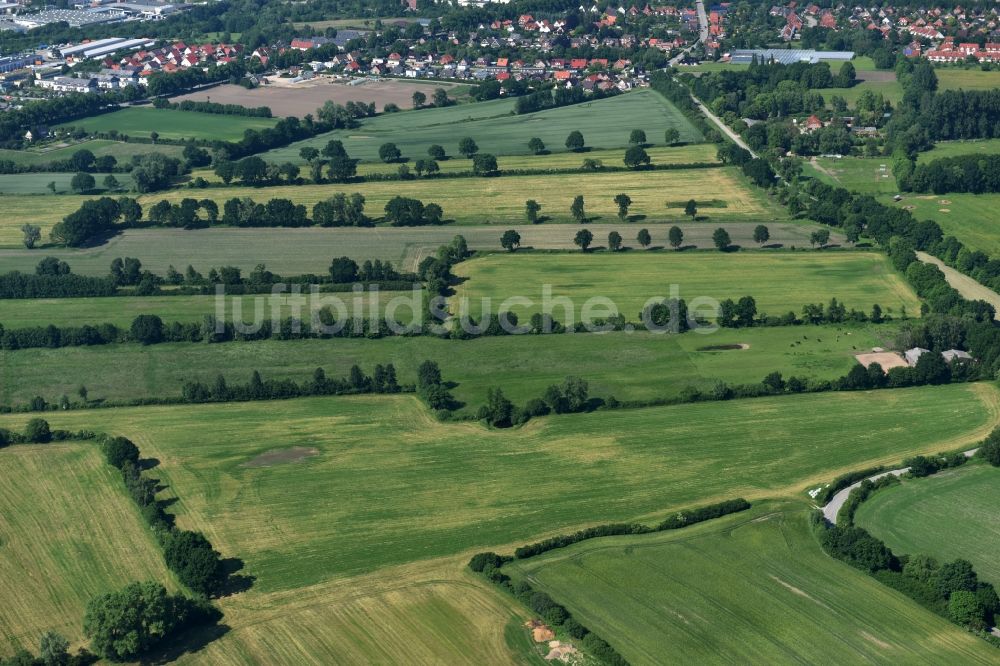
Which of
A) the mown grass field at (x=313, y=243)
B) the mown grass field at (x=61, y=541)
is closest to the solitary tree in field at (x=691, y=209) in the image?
the mown grass field at (x=313, y=243)

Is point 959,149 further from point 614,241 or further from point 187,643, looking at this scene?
point 187,643

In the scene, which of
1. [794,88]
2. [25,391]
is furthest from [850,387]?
[794,88]

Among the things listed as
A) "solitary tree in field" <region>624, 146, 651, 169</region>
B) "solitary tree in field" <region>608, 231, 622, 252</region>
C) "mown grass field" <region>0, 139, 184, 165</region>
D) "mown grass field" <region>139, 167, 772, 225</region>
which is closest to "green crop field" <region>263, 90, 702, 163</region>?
"solitary tree in field" <region>624, 146, 651, 169</region>

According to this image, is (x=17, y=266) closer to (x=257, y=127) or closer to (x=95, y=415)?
(x=95, y=415)

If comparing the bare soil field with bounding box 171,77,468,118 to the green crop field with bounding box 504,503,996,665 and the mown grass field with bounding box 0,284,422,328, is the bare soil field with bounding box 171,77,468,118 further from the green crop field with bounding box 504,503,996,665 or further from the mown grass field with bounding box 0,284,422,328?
the green crop field with bounding box 504,503,996,665

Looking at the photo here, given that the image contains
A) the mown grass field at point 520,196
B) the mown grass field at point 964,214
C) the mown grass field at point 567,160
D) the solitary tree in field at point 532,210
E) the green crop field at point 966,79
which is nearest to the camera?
the mown grass field at point 964,214

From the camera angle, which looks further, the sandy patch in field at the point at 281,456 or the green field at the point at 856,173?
the green field at the point at 856,173

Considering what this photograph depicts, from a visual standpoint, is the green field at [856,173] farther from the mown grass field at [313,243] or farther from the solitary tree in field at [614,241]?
the solitary tree in field at [614,241]


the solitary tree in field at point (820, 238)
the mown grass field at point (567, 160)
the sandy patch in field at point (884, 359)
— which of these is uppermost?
the mown grass field at point (567, 160)
